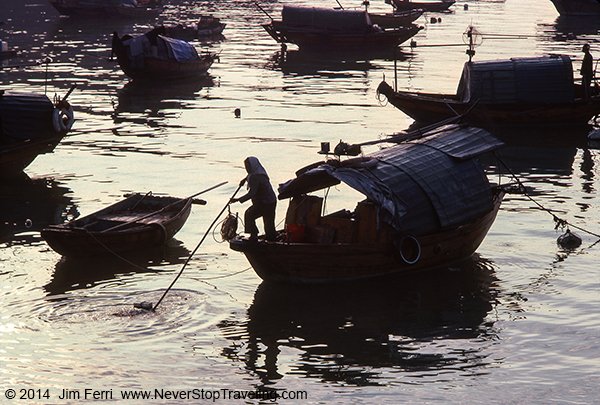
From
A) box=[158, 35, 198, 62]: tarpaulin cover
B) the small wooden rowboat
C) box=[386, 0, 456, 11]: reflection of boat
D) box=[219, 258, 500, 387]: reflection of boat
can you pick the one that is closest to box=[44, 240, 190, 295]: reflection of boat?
the small wooden rowboat

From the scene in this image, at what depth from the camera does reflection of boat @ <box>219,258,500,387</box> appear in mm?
17062

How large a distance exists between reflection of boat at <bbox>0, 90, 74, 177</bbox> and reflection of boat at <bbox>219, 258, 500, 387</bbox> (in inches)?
413

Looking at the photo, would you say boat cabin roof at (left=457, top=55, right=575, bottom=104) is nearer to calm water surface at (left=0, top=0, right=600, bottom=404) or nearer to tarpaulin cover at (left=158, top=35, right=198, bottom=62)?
calm water surface at (left=0, top=0, right=600, bottom=404)

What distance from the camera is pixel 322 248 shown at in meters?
19.9

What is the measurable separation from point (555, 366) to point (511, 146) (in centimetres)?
1862

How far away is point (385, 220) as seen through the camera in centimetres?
2022

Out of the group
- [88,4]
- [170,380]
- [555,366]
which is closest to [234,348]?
[170,380]

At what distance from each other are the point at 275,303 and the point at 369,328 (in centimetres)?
201

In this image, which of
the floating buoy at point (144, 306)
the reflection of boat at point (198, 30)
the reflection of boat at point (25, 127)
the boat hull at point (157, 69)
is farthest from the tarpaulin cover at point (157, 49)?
the floating buoy at point (144, 306)

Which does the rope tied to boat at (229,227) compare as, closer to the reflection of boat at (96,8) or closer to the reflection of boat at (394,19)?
the reflection of boat at (394,19)

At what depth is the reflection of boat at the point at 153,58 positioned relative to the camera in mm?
48344

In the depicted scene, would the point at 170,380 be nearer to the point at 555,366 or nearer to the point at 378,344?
the point at 378,344

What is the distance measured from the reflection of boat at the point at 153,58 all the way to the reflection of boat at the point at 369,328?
95.7 ft

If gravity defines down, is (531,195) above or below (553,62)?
below
